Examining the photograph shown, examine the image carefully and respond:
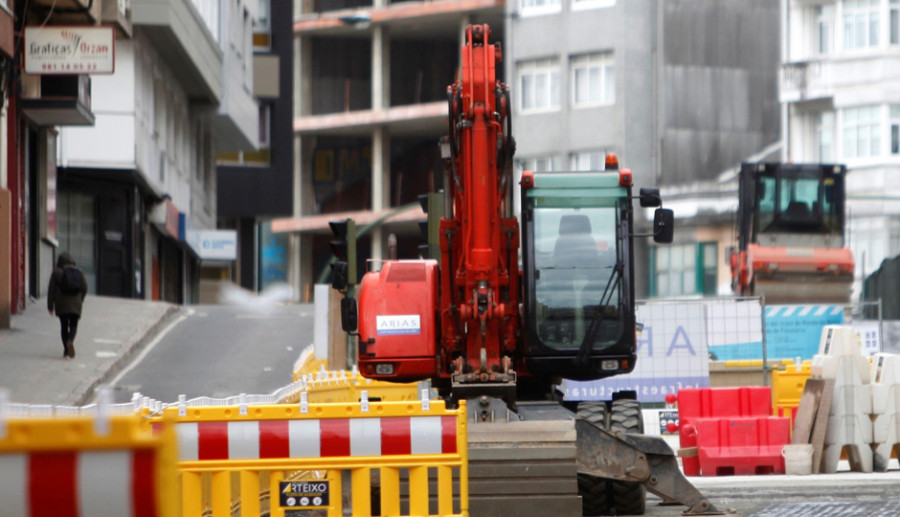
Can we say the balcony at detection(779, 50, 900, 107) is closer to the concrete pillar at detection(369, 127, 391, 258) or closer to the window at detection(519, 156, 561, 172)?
the window at detection(519, 156, 561, 172)

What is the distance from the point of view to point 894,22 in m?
50.1

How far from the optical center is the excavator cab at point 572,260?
546 inches

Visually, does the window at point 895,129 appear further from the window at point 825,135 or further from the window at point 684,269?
the window at point 684,269

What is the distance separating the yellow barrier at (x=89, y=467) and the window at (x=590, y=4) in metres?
55.2

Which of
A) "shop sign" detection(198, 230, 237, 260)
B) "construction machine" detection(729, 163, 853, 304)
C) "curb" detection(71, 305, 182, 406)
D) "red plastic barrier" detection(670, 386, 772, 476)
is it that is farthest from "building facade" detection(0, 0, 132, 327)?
"shop sign" detection(198, 230, 237, 260)

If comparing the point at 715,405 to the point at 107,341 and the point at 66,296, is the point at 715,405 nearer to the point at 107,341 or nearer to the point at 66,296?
the point at 66,296

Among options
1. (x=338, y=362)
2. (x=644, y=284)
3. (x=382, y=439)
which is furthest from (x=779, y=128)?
(x=382, y=439)

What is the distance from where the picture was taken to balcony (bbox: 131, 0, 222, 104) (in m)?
39.2

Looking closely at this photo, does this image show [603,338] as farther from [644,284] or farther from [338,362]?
[644,284]

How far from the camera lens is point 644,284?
185ft

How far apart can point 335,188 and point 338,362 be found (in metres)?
50.7

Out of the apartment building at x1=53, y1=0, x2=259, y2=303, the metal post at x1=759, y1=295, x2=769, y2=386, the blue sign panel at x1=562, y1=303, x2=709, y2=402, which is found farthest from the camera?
the apartment building at x1=53, y1=0, x2=259, y2=303

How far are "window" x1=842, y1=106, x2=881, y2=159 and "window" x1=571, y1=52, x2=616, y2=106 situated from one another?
9834 millimetres

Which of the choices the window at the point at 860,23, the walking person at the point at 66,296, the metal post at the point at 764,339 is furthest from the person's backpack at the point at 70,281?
the window at the point at 860,23
